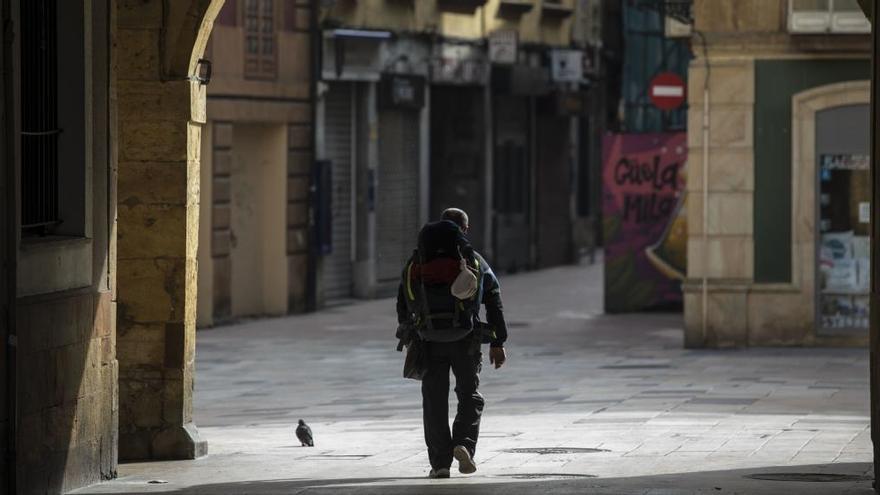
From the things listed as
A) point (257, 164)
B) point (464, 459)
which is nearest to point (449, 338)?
point (464, 459)

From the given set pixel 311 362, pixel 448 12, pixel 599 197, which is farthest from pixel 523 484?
pixel 599 197

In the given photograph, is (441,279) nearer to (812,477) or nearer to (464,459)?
(464,459)

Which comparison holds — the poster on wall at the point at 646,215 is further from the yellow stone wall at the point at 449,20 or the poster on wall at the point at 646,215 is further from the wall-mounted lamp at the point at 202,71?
the wall-mounted lamp at the point at 202,71

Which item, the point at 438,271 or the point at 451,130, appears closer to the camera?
the point at 438,271

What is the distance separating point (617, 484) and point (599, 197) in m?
34.8

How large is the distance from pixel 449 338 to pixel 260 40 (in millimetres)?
16637

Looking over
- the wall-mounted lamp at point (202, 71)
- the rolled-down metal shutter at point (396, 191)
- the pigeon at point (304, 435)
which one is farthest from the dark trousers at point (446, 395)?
the rolled-down metal shutter at point (396, 191)

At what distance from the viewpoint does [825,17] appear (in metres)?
23.1

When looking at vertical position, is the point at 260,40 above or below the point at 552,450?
above

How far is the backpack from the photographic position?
42.2ft

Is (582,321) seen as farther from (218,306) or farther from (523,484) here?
(523,484)

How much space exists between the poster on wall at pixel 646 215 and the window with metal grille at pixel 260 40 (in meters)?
4.45

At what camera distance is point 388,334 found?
27.1m

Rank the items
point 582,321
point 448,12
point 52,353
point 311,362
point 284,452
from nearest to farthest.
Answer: point 52,353, point 284,452, point 311,362, point 582,321, point 448,12
